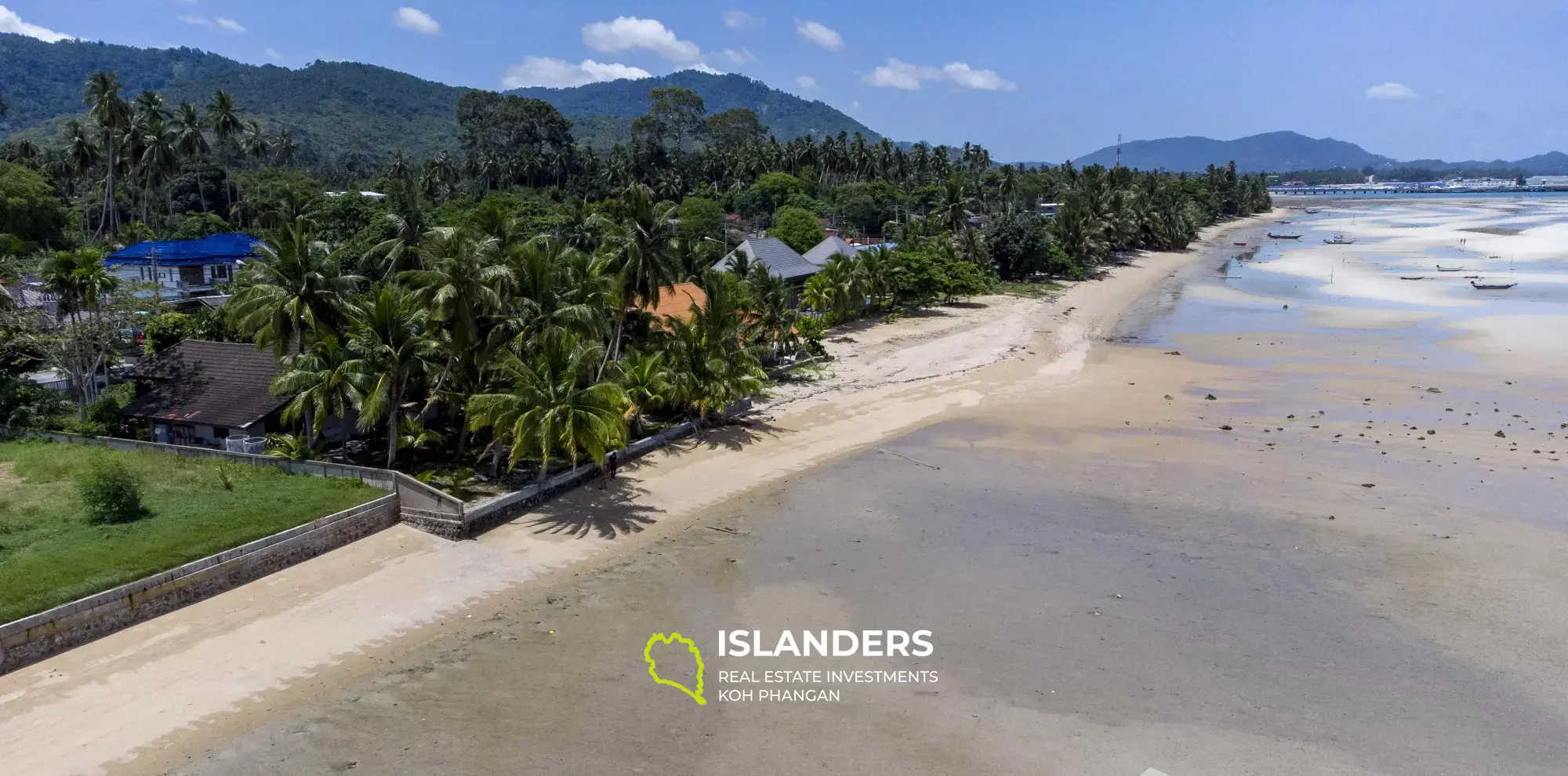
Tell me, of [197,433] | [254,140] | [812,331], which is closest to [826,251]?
[812,331]

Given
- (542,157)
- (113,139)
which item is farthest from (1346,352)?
(542,157)

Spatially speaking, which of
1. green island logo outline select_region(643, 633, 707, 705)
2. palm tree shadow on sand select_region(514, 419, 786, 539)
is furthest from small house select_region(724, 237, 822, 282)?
green island logo outline select_region(643, 633, 707, 705)

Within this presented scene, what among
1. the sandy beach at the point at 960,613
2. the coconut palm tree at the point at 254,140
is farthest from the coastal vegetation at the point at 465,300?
the coconut palm tree at the point at 254,140

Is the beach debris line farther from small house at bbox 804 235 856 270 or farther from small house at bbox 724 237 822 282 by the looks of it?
small house at bbox 804 235 856 270

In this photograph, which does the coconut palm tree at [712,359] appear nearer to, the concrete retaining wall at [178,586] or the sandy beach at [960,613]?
the sandy beach at [960,613]

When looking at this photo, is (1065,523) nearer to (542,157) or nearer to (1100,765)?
(1100,765)
